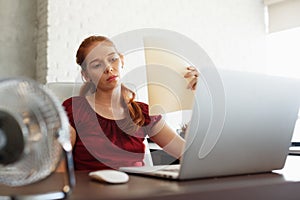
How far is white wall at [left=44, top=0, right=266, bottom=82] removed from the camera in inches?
140

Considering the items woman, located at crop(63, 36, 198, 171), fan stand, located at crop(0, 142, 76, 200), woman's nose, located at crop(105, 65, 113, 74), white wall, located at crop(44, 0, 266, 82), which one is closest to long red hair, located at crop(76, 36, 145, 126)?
woman, located at crop(63, 36, 198, 171)

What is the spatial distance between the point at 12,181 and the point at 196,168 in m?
0.37

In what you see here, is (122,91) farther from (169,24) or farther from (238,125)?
(169,24)

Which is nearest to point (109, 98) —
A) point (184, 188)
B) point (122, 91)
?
point (122, 91)

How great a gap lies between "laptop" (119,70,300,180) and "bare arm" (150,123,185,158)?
2.18 ft

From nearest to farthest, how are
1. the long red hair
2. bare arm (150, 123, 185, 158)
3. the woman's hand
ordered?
1. the woman's hand
2. bare arm (150, 123, 185, 158)
3. the long red hair

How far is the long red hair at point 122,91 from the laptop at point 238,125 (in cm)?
78

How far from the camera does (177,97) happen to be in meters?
1.31

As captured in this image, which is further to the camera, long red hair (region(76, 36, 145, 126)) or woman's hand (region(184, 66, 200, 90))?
long red hair (region(76, 36, 145, 126))

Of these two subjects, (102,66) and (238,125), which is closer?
(238,125)

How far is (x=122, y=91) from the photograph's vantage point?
70.9 inches

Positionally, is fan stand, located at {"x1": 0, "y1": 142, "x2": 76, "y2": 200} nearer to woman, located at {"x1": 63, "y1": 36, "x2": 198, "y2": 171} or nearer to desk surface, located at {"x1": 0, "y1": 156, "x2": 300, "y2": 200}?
desk surface, located at {"x1": 0, "y1": 156, "x2": 300, "y2": 200}

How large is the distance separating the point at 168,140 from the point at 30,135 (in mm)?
1156

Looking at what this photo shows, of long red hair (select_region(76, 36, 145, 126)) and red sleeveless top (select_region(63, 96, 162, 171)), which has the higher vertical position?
long red hair (select_region(76, 36, 145, 126))
